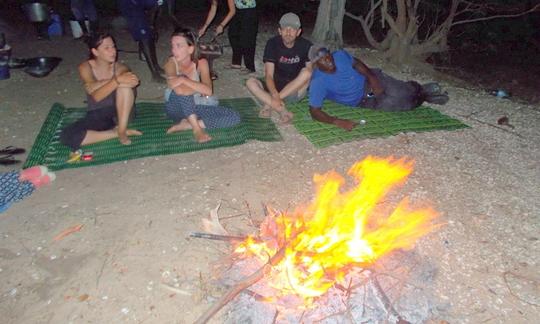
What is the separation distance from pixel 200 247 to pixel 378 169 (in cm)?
220

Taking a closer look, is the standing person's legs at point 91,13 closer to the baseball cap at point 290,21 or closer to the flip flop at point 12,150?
the flip flop at point 12,150

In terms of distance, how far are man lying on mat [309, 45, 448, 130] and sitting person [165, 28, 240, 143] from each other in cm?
111

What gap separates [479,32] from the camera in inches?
436

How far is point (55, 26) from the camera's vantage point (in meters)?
8.54

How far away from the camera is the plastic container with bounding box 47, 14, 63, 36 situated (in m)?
8.50

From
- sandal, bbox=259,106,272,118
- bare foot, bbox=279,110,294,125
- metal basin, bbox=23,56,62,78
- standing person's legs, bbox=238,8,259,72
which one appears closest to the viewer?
bare foot, bbox=279,110,294,125

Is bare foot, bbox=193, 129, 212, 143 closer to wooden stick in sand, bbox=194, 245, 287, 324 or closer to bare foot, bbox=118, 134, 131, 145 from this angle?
bare foot, bbox=118, 134, 131, 145

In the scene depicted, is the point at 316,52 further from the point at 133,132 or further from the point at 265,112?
the point at 133,132

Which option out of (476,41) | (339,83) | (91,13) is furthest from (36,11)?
(476,41)

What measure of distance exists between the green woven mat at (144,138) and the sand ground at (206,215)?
134mm

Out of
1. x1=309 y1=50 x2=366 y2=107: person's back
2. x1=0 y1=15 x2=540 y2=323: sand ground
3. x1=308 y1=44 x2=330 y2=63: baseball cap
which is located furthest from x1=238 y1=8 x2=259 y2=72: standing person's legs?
x1=0 y1=15 x2=540 y2=323: sand ground

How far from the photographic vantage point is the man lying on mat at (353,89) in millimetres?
4902

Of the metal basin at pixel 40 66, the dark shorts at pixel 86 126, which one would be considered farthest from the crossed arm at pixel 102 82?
the metal basin at pixel 40 66

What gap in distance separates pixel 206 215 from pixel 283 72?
277 cm
